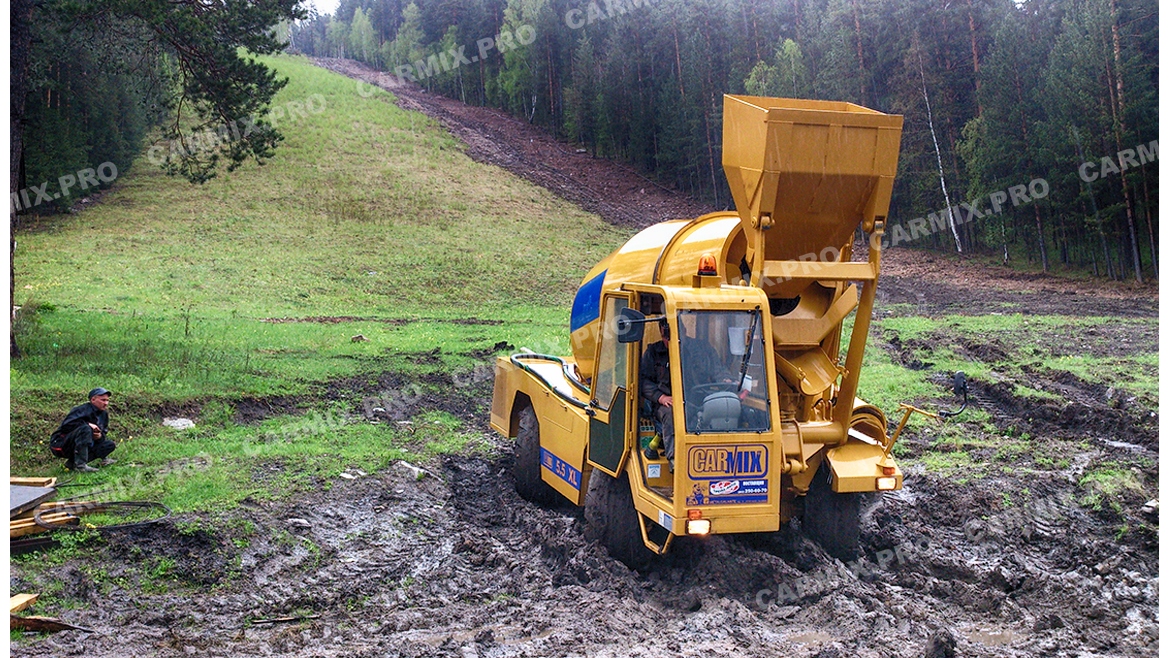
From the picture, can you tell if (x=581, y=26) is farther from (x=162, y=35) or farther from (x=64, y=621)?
(x=64, y=621)

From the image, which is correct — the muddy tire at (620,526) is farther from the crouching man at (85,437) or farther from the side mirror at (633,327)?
the crouching man at (85,437)

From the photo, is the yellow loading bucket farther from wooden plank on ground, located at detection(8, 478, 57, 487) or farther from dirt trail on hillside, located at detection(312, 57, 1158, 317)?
dirt trail on hillside, located at detection(312, 57, 1158, 317)

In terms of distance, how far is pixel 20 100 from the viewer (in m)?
13.4

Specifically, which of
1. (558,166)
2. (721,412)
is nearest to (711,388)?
(721,412)

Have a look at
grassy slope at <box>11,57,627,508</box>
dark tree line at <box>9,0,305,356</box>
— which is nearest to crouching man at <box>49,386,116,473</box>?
grassy slope at <box>11,57,627,508</box>

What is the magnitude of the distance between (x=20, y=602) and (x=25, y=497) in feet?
6.41

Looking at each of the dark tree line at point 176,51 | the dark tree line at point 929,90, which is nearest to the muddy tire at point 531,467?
the dark tree line at point 176,51

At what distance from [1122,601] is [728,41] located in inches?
2154

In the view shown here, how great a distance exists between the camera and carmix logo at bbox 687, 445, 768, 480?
20.4ft

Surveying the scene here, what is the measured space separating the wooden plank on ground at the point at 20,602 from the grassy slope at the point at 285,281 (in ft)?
7.80

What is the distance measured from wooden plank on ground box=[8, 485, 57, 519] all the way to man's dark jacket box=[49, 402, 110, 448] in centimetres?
141

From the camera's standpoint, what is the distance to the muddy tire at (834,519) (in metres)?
7.28

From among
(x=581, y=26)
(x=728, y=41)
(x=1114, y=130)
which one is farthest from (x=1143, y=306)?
(x=581, y=26)

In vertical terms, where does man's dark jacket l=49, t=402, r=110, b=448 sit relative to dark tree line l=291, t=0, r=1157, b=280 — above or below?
below
